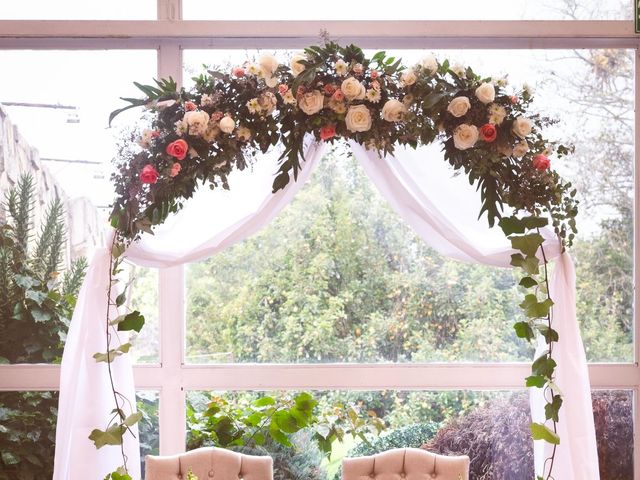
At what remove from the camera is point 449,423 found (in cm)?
377

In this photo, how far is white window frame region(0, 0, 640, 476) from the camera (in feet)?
12.2

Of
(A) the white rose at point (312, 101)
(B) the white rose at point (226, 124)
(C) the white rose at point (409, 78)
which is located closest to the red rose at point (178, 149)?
(B) the white rose at point (226, 124)

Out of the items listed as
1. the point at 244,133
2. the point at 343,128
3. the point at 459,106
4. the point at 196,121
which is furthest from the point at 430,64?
the point at 196,121

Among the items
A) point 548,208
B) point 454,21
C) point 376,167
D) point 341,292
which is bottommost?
point 341,292

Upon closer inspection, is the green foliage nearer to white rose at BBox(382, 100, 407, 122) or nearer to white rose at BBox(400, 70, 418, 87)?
white rose at BBox(382, 100, 407, 122)

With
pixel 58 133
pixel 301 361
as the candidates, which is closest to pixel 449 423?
pixel 301 361

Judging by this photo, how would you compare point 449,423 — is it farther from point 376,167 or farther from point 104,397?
point 104,397

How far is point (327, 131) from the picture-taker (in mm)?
3105

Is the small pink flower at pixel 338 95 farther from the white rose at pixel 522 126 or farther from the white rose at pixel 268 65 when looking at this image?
the white rose at pixel 522 126

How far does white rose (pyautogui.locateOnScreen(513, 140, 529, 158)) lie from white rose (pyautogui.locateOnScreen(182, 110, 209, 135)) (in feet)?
4.11

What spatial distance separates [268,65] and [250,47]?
799 millimetres

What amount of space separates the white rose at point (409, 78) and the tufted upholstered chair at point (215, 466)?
166 cm

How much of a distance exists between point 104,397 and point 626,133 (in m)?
2.83

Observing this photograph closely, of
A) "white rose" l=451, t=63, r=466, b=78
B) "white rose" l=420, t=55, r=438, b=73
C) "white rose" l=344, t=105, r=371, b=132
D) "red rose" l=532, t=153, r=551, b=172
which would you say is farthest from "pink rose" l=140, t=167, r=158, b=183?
"red rose" l=532, t=153, r=551, b=172
